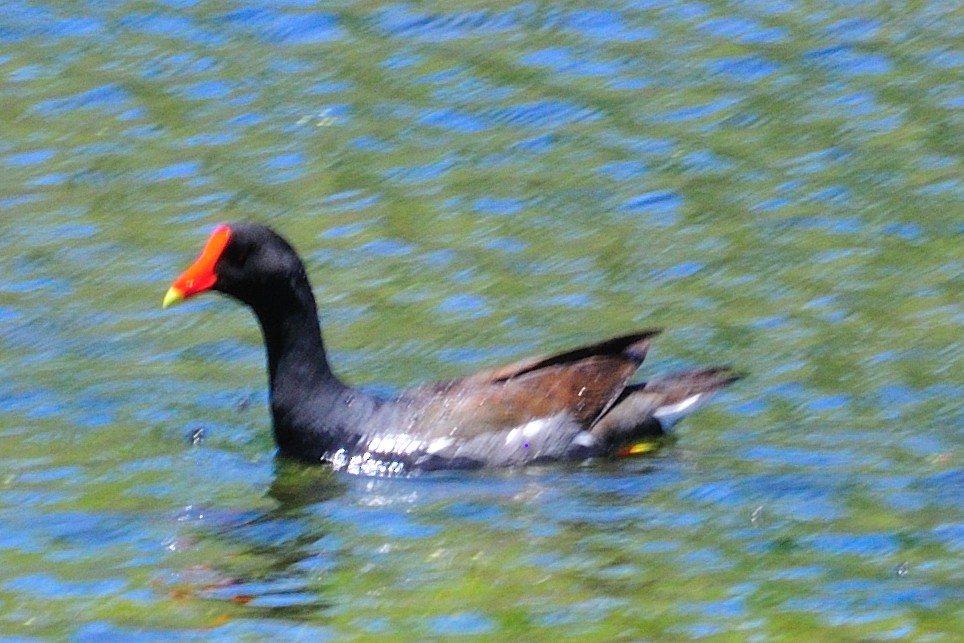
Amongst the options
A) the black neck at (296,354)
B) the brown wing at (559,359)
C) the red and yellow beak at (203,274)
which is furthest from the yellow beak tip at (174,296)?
the brown wing at (559,359)

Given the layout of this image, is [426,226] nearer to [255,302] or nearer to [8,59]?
[255,302]

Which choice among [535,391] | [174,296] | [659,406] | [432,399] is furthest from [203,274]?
[659,406]

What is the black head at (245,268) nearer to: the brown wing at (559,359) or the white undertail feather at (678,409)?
the brown wing at (559,359)

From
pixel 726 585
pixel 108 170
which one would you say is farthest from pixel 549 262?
pixel 726 585

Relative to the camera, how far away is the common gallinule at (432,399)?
10648 mm

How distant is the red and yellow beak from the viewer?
10.5 metres

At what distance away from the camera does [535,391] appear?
35.6 ft

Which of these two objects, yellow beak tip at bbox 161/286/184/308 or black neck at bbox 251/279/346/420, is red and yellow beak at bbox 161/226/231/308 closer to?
yellow beak tip at bbox 161/286/184/308

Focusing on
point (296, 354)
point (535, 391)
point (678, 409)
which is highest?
point (296, 354)

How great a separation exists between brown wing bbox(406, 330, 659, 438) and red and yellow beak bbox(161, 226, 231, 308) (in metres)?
1.09

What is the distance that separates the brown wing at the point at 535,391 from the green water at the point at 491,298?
1.02 ft

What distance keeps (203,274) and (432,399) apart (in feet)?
3.95

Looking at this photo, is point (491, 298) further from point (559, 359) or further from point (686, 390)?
point (686, 390)

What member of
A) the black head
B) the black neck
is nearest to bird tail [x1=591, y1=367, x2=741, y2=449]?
the black neck
